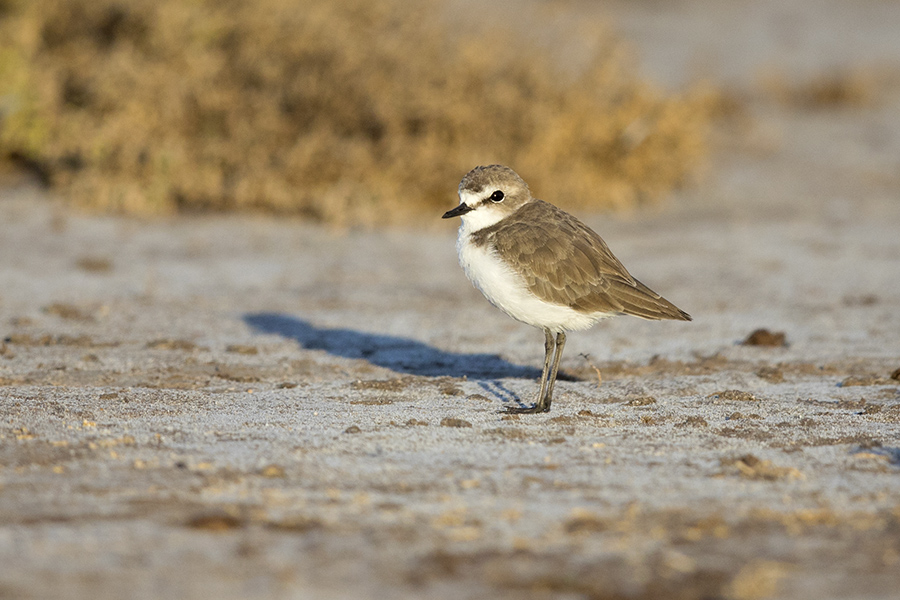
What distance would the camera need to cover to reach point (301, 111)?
922 centimetres

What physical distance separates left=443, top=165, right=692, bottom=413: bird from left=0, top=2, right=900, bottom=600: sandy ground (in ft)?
1.24

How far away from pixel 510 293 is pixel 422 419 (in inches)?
27.6

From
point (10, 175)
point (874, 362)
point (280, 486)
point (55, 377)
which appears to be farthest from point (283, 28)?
point (280, 486)

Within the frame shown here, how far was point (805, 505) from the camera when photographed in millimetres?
3309

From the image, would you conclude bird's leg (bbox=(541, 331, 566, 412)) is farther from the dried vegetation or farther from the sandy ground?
the dried vegetation

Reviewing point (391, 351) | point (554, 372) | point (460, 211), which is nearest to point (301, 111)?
point (391, 351)

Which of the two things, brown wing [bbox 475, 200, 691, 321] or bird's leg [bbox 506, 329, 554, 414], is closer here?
bird's leg [bbox 506, 329, 554, 414]

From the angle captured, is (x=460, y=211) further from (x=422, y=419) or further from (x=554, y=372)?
(x=422, y=419)

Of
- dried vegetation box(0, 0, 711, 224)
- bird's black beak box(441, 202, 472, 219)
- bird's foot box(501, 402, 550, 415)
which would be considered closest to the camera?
bird's foot box(501, 402, 550, 415)

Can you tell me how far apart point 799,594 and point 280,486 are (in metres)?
1.57

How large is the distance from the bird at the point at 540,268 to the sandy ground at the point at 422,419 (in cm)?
38

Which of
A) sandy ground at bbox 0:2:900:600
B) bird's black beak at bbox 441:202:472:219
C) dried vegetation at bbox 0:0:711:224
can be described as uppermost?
dried vegetation at bbox 0:0:711:224

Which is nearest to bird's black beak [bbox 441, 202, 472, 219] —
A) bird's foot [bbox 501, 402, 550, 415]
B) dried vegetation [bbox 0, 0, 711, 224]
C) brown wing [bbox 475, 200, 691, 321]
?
brown wing [bbox 475, 200, 691, 321]

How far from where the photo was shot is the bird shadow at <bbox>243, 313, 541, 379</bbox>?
5.62 m
